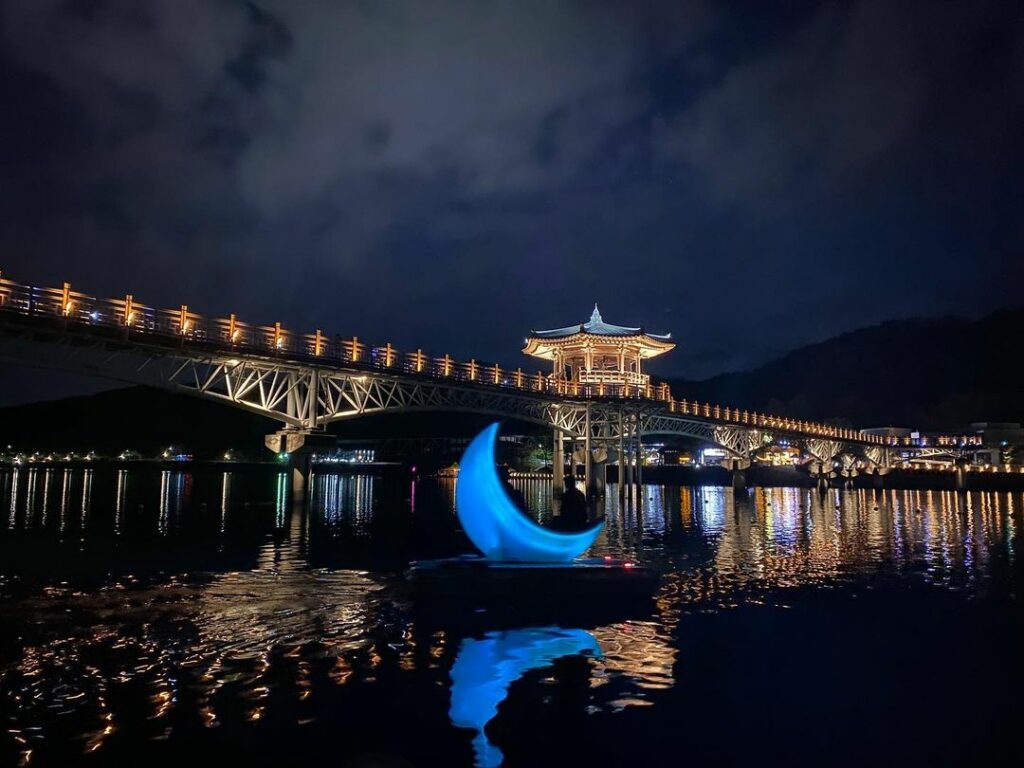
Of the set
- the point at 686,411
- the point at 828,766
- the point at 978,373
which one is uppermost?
the point at 978,373

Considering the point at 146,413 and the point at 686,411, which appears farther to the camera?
the point at 146,413

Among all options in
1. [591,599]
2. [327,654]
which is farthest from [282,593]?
[591,599]

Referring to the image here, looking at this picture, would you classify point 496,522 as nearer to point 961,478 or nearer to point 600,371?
point 600,371

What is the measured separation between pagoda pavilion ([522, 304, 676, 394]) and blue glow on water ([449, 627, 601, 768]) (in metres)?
50.5

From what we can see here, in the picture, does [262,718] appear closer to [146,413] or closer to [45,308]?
[45,308]

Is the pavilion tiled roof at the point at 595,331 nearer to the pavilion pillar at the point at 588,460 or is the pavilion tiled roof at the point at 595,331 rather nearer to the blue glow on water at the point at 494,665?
the pavilion pillar at the point at 588,460

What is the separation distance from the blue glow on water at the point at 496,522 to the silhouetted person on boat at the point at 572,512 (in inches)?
12.6

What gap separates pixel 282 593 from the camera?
15.4 meters

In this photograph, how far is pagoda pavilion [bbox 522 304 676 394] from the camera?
64188mm

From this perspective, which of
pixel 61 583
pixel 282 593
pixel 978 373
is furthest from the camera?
pixel 978 373

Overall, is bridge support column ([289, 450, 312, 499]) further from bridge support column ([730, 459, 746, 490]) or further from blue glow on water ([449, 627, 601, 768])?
bridge support column ([730, 459, 746, 490])

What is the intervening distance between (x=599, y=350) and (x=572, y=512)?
51440 mm

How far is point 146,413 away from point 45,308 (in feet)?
511

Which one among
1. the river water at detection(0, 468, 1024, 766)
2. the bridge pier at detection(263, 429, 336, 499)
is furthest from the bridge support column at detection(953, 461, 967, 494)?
the bridge pier at detection(263, 429, 336, 499)
